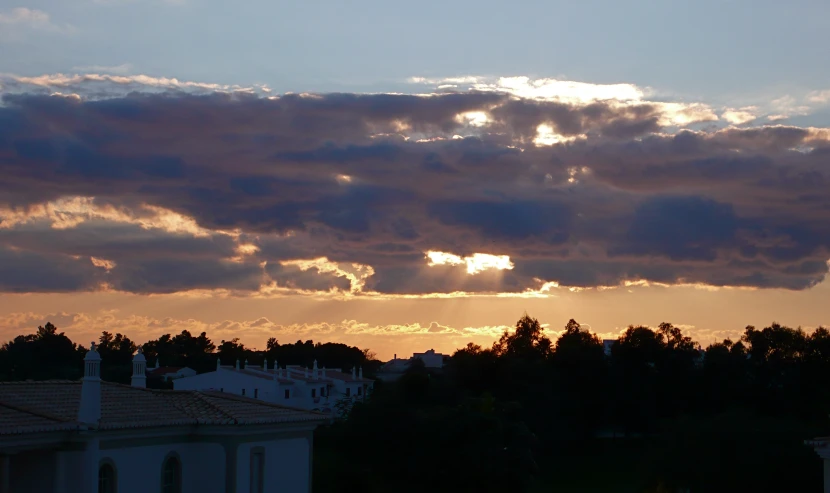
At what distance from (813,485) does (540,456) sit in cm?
2944

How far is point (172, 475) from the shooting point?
26.8 metres

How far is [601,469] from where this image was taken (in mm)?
72250

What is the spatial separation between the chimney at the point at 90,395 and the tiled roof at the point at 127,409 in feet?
0.78

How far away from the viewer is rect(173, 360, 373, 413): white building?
86.1m

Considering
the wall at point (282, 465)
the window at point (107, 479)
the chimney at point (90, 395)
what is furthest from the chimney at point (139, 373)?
the chimney at point (90, 395)

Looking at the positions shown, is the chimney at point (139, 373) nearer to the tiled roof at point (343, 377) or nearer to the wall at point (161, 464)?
the wall at point (161, 464)

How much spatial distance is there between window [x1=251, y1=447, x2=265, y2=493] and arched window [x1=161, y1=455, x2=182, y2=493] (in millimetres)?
2124

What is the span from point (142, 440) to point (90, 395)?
2.71 meters

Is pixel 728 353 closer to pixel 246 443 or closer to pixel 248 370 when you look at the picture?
pixel 248 370

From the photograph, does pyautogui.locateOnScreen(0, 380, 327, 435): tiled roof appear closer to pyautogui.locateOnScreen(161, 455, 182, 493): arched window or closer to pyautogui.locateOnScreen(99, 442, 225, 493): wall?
pyautogui.locateOnScreen(99, 442, 225, 493): wall

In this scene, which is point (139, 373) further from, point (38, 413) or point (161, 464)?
point (38, 413)

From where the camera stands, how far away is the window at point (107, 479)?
23.9 meters

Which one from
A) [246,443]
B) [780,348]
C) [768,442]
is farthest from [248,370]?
[246,443]

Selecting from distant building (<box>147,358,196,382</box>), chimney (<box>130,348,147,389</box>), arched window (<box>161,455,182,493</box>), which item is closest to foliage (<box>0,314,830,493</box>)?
distant building (<box>147,358,196,382</box>)
